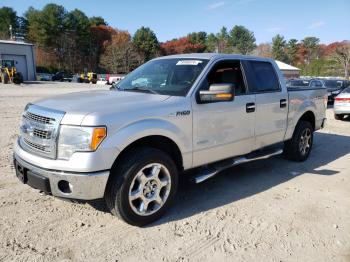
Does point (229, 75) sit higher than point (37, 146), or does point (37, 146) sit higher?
point (229, 75)

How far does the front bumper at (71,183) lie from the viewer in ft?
10.9

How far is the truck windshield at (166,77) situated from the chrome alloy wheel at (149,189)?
3.17 ft

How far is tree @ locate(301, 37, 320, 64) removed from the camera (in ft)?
330

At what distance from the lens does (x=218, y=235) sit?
365 centimetres

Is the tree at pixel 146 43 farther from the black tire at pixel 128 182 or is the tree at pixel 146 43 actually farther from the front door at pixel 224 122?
the black tire at pixel 128 182

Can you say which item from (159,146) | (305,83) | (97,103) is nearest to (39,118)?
(97,103)

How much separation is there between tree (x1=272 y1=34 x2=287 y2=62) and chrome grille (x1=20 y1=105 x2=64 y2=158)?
97506 millimetres

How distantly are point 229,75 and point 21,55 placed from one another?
4394 cm

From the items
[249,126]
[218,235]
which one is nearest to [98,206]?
[218,235]

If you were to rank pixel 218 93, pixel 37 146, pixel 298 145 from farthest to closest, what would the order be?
pixel 298 145 < pixel 218 93 < pixel 37 146

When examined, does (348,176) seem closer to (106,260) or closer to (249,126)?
(249,126)

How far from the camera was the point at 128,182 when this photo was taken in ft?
11.7

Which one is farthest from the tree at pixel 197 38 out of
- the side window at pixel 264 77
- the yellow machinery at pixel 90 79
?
the side window at pixel 264 77

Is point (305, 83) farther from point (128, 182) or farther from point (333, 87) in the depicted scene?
point (128, 182)
